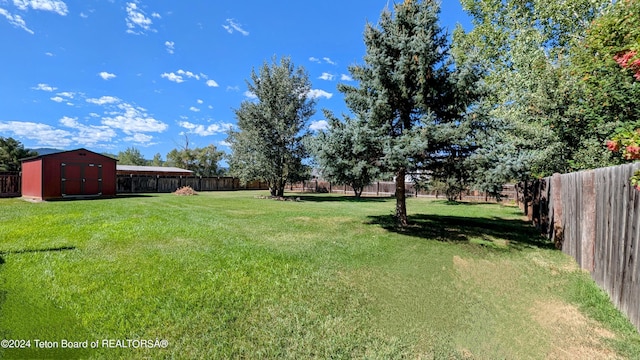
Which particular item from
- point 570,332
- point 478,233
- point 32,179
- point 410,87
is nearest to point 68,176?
point 32,179

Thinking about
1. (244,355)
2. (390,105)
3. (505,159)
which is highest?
(390,105)

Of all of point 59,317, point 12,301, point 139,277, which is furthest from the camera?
point 139,277

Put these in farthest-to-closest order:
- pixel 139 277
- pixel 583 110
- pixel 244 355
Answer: pixel 583 110
pixel 139 277
pixel 244 355

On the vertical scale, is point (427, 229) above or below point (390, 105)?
below

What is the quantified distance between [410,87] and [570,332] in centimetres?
608

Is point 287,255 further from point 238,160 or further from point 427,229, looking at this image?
point 238,160

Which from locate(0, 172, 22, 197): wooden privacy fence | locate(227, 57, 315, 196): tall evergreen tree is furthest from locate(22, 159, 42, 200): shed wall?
locate(227, 57, 315, 196): tall evergreen tree

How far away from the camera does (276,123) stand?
20016 mm

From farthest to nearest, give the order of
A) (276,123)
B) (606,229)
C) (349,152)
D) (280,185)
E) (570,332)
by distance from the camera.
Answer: (280,185) → (276,123) → (349,152) → (606,229) → (570,332)

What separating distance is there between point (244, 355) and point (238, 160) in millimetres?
20723

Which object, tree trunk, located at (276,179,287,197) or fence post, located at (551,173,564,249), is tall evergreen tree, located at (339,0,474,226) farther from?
tree trunk, located at (276,179,287,197)

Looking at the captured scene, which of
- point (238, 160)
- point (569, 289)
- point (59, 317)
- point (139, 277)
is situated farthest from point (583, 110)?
point (238, 160)

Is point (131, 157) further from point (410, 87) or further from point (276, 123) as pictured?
point (410, 87)

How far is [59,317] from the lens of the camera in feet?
10.0
